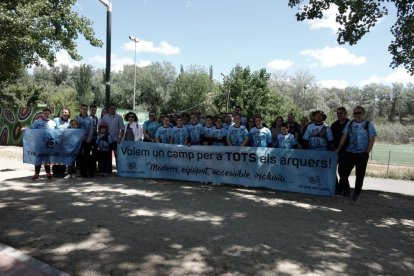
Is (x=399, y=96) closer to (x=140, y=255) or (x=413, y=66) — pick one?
(x=413, y=66)

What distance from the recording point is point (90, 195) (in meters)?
7.58

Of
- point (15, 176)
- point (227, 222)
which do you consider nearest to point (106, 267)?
point (227, 222)

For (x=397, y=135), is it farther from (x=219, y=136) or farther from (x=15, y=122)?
(x=219, y=136)

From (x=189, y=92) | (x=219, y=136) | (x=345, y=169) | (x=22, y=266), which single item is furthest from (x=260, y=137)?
(x=189, y=92)

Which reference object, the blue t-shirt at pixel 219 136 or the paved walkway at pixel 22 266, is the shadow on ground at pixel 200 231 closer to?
the paved walkway at pixel 22 266

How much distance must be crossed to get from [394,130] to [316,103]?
2259 inches

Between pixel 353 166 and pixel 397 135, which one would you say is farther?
pixel 397 135

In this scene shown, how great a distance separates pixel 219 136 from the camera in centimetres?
990

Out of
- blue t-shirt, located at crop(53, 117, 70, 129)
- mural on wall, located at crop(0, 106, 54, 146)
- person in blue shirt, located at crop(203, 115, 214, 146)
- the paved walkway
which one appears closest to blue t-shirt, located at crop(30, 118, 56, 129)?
blue t-shirt, located at crop(53, 117, 70, 129)

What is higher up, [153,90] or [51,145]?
[153,90]

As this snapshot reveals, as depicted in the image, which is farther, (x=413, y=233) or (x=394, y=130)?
(x=394, y=130)

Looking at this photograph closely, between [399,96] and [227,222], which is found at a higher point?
[399,96]

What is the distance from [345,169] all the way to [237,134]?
265 cm

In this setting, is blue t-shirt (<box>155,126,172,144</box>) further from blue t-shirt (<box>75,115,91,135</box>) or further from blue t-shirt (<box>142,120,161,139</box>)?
blue t-shirt (<box>75,115,91,135</box>)
